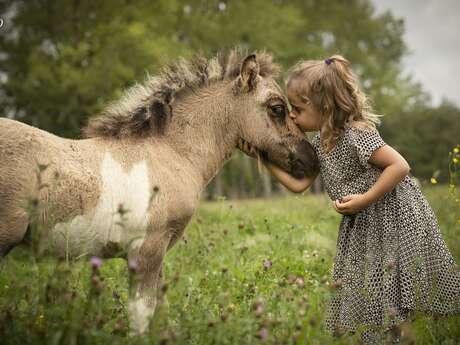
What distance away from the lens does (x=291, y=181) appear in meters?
3.71

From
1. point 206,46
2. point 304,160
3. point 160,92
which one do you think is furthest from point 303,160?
point 206,46

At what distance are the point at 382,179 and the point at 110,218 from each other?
6.25 ft

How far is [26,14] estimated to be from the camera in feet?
53.1

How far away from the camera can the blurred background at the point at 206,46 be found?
15.6m

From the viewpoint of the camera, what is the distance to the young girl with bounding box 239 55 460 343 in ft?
10.7

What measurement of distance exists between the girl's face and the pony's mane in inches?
12.5

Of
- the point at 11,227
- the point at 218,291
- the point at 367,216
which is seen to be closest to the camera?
the point at 11,227

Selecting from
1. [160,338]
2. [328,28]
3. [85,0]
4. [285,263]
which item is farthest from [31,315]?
[328,28]

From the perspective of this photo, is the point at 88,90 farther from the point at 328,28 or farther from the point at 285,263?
the point at 328,28

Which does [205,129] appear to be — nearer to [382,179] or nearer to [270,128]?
[270,128]

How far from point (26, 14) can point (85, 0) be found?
83.4 inches

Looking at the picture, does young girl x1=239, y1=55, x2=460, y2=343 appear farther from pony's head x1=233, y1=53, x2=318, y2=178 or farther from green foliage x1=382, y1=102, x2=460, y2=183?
green foliage x1=382, y1=102, x2=460, y2=183

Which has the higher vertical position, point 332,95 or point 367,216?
point 332,95

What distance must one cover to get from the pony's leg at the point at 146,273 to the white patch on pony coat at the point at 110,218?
80 millimetres
